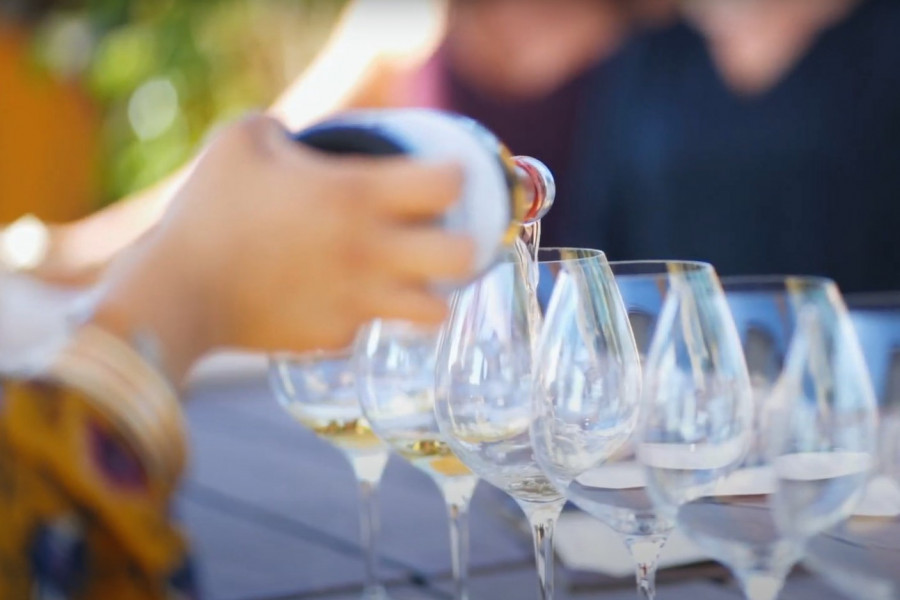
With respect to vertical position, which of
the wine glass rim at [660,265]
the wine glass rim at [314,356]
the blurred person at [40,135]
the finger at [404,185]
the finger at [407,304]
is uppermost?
the finger at [404,185]

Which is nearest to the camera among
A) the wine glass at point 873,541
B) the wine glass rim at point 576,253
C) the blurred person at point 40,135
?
the wine glass at point 873,541

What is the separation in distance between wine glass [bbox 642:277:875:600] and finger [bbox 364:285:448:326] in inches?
4.6

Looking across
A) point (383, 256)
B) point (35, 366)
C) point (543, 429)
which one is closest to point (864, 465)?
point (543, 429)

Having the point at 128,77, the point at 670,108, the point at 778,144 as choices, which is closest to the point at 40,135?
the point at 128,77

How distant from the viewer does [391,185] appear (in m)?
0.55

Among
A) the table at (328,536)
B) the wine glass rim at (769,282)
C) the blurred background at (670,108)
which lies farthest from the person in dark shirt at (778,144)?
the wine glass rim at (769,282)

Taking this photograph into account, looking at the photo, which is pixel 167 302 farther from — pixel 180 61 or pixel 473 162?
pixel 180 61

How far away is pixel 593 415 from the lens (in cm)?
55

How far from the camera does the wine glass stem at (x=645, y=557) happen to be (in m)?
0.56

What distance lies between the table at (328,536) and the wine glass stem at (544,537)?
0.40 ft

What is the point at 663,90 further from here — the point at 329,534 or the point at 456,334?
the point at 456,334

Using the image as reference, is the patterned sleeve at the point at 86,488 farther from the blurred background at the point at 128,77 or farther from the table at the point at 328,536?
the blurred background at the point at 128,77

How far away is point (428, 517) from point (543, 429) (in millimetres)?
391

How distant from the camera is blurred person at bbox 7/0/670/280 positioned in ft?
7.06
